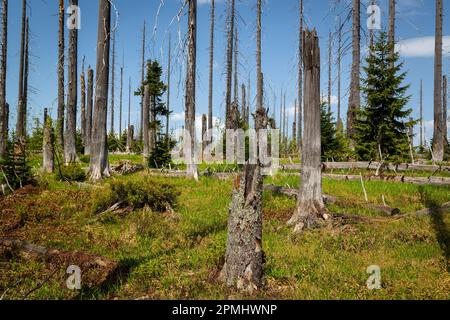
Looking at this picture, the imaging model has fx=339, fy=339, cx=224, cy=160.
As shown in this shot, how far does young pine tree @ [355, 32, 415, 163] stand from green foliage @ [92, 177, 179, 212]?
11.8 metres

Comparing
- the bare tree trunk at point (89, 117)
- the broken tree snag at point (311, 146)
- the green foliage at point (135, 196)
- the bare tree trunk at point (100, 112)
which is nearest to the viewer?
the broken tree snag at point (311, 146)

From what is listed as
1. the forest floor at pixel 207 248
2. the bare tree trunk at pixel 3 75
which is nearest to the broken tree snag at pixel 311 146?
the forest floor at pixel 207 248

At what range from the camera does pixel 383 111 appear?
16.7 meters

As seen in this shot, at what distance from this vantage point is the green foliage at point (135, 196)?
8.67m

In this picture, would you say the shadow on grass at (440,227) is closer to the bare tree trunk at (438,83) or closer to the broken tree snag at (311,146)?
the broken tree snag at (311,146)

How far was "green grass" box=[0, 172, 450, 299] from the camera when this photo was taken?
4.57 meters

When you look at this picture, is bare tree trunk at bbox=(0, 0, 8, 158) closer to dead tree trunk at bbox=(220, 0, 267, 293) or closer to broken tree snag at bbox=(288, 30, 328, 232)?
broken tree snag at bbox=(288, 30, 328, 232)

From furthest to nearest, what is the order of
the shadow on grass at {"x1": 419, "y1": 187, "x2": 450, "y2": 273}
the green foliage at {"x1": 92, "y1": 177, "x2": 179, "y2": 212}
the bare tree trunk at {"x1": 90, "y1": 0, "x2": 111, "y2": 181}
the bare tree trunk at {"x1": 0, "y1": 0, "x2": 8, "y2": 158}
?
the bare tree trunk at {"x1": 0, "y1": 0, "x2": 8, "y2": 158}, the bare tree trunk at {"x1": 90, "y1": 0, "x2": 111, "y2": 181}, the green foliage at {"x1": 92, "y1": 177, "x2": 179, "y2": 212}, the shadow on grass at {"x1": 419, "y1": 187, "x2": 450, "y2": 273}

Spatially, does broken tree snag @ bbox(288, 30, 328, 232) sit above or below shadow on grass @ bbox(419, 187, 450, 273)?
above

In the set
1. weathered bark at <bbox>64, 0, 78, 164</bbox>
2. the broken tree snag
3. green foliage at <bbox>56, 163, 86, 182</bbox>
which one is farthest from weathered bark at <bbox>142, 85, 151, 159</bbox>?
the broken tree snag

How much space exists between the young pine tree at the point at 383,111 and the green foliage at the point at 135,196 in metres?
11.8

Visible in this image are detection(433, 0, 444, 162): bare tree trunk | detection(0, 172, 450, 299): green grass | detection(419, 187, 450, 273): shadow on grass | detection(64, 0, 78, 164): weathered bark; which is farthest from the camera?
detection(433, 0, 444, 162): bare tree trunk

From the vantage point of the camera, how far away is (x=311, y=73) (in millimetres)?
8242

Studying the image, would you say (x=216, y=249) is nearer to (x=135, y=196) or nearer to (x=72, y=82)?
(x=135, y=196)
